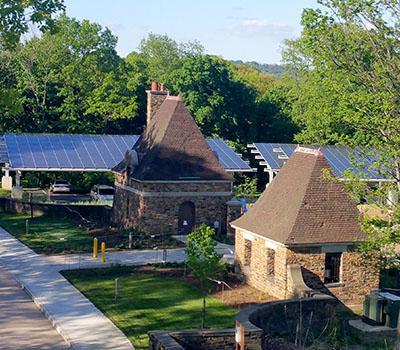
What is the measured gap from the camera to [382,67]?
67.1 ft

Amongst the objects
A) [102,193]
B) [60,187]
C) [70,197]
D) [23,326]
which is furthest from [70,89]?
[23,326]

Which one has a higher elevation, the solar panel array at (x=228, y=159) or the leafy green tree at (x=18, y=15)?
the leafy green tree at (x=18, y=15)

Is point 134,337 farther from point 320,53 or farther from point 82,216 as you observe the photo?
point 82,216

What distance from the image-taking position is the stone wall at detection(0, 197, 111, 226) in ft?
132

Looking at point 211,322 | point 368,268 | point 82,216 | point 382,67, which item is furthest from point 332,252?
point 82,216

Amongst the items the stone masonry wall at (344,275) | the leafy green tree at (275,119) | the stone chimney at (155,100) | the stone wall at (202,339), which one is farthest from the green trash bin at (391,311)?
the leafy green tree at (275,119)

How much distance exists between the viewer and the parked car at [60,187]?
2147 inches

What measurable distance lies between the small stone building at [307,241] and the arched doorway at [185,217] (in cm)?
994

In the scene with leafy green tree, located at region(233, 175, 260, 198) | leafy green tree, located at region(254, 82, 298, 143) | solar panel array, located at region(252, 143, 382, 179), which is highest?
leafy green tree, located at region(254, 82, 298, 143)

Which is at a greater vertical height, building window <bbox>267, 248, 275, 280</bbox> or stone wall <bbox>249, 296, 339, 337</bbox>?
building window <bbox>267, 248, 275, 280</bbox>

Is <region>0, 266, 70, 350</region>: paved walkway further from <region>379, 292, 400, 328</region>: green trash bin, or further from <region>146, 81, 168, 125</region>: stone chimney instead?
<region>146, 81, 168, 125</region>: stone chimney

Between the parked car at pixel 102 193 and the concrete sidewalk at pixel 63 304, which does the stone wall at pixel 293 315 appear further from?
the parked car at pixel 102 193

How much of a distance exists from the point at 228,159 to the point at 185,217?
41.0 feet

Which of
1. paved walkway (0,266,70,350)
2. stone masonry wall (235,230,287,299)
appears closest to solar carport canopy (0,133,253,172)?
stone masonry wall (235,230,287,299)
